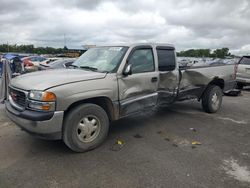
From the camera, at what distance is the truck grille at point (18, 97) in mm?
3807

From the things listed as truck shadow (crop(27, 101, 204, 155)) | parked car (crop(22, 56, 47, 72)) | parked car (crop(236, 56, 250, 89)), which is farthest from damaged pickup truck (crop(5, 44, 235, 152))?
parked car (crop(22, 56, 47, 72))

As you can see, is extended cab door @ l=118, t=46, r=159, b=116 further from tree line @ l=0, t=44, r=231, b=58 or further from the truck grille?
tree line @ l=0, t=44, r=231, b=58

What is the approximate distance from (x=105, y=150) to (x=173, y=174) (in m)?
1.29

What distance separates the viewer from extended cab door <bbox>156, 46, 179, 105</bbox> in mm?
5309

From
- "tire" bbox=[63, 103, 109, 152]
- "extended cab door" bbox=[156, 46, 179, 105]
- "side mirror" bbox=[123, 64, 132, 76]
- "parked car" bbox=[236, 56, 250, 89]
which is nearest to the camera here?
"tire" bbox=[63, 103, 109, 152]

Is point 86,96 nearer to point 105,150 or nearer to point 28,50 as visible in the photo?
point 105,150

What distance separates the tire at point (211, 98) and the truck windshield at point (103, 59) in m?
3.05

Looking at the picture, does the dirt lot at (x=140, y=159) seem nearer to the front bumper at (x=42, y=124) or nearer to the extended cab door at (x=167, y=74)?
the front bumper at (x=42, y=124)

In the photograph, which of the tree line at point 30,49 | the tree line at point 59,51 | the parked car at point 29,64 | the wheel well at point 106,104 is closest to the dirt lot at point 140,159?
the wheel well at point 106,104

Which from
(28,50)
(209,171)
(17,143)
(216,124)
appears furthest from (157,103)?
(28,50)

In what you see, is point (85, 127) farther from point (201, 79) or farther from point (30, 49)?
point (30, 49)

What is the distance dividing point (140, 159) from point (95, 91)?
1311 mm

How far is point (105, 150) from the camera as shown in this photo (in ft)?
13.7

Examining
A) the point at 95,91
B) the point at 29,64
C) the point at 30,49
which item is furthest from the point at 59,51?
the point at 95,91
